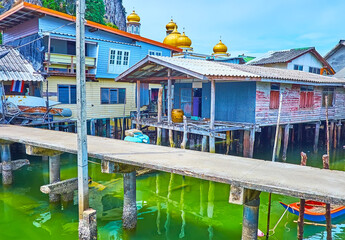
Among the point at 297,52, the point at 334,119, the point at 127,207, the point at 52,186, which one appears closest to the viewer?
the point at 127,207

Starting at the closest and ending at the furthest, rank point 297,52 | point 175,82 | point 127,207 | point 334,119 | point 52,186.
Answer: point 127,207, point 52,186, point 175,82, point 334,119, point 297,52

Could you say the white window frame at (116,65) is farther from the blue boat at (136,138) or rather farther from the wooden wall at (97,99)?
the blue boat at (136,138)

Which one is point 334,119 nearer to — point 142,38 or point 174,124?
point 174,124

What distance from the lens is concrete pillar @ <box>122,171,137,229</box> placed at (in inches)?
314

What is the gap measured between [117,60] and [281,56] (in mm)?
15829

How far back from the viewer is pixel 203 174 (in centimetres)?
593

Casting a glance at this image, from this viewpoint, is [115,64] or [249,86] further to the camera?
[115,64]

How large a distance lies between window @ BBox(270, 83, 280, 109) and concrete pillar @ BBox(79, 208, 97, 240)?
11.3 metres

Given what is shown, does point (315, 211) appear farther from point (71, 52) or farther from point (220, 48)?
point (220, 48)

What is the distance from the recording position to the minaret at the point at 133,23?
42.1 metres

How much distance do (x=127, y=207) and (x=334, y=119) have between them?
17.5m

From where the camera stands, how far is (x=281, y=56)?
27.0m

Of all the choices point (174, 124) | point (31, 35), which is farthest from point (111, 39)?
point (174, 124)

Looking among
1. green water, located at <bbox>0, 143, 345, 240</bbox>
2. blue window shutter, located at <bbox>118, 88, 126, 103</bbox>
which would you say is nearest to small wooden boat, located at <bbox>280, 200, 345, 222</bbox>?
green water, located at <bbox>0, 143, 345, 240</bbox>
